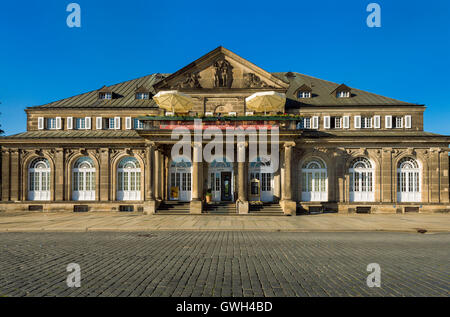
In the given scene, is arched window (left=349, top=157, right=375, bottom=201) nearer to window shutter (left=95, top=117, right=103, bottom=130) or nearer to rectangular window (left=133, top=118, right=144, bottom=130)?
rectangular window (left=133, top=118, right=144, bottom=130)

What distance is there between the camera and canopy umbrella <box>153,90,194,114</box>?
2469 centimetres

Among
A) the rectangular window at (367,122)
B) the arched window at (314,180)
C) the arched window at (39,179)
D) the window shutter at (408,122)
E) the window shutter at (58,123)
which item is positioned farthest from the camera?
the window shutter at (58,123)

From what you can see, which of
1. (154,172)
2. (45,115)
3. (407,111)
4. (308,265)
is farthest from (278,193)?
(45,115)

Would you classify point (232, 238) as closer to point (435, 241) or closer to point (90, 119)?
point (435, 241)

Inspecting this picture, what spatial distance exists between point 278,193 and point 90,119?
22.2 m

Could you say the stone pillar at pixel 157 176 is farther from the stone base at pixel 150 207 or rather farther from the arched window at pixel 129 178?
the arched window at pixel 129 178

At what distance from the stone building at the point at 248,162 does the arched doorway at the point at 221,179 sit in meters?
0.10

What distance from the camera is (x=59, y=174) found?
2903 cm

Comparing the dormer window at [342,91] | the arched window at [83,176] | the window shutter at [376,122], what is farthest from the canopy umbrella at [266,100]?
the arched window at [83,176]

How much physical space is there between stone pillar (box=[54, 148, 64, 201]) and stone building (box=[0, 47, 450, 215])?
0.10 m

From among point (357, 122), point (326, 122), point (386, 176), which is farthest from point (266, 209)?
point (357, 122)

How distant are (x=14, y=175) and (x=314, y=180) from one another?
3118 centimetres

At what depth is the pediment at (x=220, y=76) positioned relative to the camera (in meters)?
28.0

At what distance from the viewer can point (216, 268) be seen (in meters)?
8.28
